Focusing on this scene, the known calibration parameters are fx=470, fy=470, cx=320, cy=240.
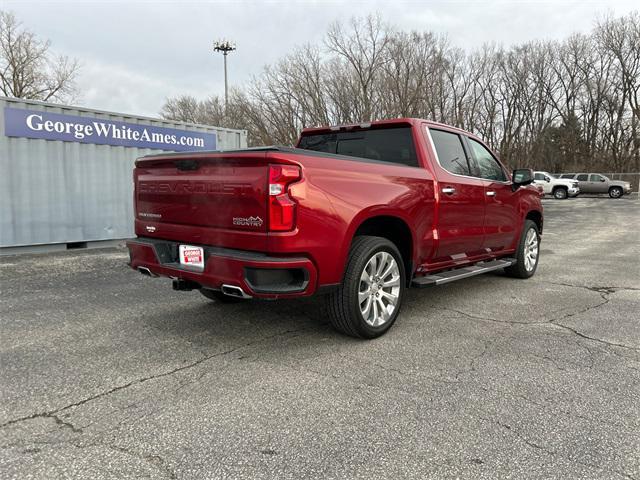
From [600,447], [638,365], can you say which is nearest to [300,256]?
[600,447]

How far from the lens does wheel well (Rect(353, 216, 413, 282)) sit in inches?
161

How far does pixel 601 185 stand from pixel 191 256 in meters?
38.1

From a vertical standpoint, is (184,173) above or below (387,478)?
above

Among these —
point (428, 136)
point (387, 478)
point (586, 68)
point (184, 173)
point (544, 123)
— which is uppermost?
point (586, 68)

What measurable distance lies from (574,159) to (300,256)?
52.1 meters

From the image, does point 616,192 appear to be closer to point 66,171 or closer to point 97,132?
point 97,132

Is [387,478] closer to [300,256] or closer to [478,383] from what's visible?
[478,383]

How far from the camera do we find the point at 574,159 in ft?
157

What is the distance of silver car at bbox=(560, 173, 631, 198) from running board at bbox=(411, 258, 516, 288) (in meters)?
33.9

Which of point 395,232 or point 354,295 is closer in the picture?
point 354,295

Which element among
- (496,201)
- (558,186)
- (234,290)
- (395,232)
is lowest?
(234,290)

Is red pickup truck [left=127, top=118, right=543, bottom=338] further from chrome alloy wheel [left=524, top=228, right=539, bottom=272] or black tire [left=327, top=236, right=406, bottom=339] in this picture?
chrome alloy wheel [left=524, top=228, right=539, bottom=272]

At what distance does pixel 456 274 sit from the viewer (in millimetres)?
4871

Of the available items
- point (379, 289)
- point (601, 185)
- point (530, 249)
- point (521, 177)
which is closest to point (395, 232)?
point (379, 289)
